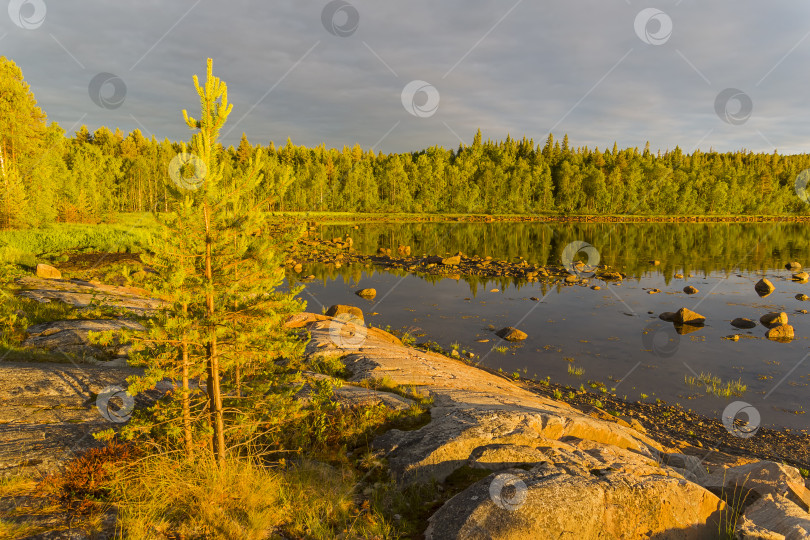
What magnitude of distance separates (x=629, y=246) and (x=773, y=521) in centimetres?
6519

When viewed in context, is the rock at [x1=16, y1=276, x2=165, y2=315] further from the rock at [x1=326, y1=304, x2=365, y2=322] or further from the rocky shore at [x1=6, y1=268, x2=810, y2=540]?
the rock at [x1=326, y1=304, x2=365, y2=322]

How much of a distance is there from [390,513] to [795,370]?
20968 mm

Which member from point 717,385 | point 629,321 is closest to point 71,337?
point 717,385

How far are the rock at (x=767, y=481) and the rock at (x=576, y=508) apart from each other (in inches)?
46.3

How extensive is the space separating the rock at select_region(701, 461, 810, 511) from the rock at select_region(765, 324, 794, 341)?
1933 centimetres

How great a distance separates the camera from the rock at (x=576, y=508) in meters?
5.92

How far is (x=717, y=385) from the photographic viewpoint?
17484 mm

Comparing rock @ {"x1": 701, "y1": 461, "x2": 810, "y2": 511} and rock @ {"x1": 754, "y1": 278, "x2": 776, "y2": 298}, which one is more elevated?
rock @ {"x1": 754, "y1": 278, "x2": 776, "y2": 298}

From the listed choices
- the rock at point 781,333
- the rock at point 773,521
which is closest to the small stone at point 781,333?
the rock at point 781,333

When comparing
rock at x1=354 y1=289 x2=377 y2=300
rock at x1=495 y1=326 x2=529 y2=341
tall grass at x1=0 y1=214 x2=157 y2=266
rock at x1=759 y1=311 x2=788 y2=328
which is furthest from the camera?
rock at x1=354 y1=289 x2=377 y2=300

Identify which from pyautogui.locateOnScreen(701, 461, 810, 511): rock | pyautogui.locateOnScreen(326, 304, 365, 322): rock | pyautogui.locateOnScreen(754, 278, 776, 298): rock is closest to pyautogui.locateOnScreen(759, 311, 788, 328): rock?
pyautogui.locateOnScreen(754, 278, 776, 298): rock

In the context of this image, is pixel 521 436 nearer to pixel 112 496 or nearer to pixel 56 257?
pixel 112 496

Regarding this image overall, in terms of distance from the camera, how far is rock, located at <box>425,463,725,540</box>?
5.92 m

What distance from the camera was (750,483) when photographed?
25.1 feet
